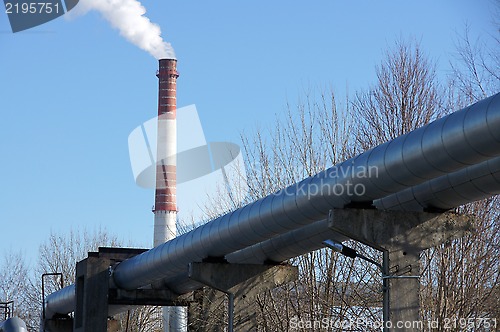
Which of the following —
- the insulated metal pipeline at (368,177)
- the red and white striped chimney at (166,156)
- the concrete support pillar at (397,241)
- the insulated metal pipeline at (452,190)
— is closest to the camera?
the insulated metal pipeline at (368,177)

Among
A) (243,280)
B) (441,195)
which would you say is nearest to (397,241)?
(441,195)

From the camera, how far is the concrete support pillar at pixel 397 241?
42.6 ft

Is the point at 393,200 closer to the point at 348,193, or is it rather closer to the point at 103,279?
the point at 348,193

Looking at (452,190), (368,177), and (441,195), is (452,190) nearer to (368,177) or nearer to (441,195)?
(441,195)

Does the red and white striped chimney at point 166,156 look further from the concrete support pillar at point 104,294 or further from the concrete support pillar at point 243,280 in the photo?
the concrete support pillar at point 243,280

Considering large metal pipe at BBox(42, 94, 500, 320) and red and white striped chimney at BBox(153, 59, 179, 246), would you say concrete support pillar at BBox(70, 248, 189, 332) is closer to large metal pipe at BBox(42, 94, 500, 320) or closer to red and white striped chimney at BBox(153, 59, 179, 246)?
large metal pipe at BBox(42, 94, 500, 320)

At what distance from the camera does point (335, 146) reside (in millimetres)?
25188

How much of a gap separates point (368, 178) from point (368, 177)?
0.07 feet

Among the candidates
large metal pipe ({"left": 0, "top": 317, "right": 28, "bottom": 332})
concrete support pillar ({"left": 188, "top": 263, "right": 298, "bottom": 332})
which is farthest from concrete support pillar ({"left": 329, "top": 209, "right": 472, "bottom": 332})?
large metal pipe ({"left": 0, "top": 317, "right": 28, "bottom": 332})

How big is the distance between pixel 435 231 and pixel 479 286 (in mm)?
9277

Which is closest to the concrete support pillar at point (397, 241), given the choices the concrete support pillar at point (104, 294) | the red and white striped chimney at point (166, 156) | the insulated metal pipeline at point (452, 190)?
the insulated metal pipeline at point (452, 190)

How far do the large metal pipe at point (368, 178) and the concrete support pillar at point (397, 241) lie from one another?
323mm

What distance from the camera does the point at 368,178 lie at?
39.7 feet

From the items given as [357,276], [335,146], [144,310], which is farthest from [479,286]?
[144,310]
